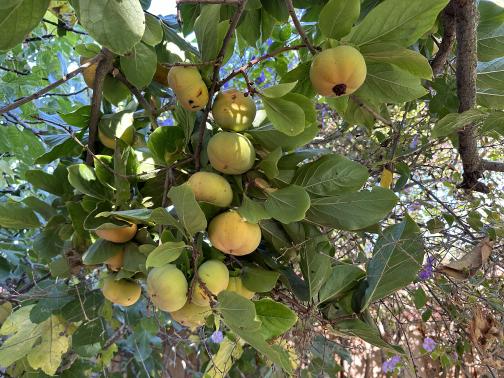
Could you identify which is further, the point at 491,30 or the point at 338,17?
the point at 491,30

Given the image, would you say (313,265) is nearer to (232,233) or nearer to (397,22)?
(232,233)

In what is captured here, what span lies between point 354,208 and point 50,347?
3.40ft

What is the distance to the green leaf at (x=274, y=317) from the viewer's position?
0.88m

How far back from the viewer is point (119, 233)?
0.93m

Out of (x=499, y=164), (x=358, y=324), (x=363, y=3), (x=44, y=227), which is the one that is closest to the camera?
(x=358, y=324)

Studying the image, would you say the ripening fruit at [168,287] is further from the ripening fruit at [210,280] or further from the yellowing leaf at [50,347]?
the yellowing leaf at [50,347]

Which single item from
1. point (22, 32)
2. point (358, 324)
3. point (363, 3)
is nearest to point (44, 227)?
point (22, 32)

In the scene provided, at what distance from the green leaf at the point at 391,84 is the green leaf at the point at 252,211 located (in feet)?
1.04

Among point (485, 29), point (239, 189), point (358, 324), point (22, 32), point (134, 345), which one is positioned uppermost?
point (22, 32)

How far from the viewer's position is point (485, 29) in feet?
3.90

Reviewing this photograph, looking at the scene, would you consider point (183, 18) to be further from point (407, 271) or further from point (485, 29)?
point (407, 271)

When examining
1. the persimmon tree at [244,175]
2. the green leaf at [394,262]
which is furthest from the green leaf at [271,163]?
the green leaf at [394,262]

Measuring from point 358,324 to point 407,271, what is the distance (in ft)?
0.56

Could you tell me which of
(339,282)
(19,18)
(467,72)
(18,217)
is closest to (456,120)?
(467,72)
